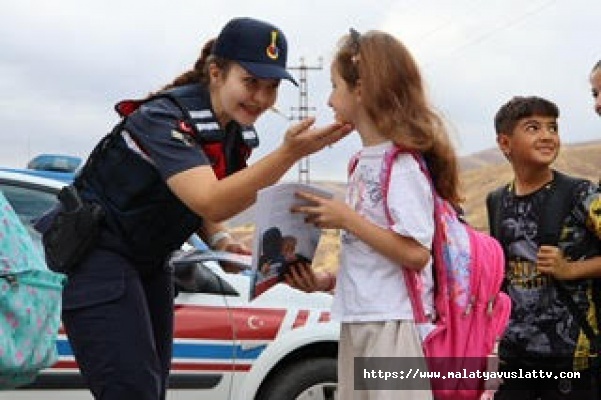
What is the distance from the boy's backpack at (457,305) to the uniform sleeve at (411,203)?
30mm

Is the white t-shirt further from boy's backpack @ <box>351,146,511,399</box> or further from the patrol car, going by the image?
the patrol car

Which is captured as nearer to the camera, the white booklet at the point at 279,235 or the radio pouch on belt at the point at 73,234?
the white booklet at the point at 279,235

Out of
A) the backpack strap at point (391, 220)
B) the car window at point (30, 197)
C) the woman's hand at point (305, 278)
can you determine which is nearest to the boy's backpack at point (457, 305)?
the backpack strap at point (391, 220)

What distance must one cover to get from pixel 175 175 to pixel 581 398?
1.79 metres

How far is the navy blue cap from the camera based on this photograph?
2707 mm

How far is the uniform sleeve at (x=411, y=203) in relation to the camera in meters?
2.45

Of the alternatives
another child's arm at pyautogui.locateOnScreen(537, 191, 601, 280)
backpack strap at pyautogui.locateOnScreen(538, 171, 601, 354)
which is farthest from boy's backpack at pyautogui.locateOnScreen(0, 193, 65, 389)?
backpack strap at pyautogui.locateOnScreen(538, 171, 601, 354)

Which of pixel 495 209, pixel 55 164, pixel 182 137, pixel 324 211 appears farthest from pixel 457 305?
pixel 55 164

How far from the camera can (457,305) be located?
2.51m

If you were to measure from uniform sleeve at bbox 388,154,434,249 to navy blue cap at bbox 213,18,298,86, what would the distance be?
0.50 metres

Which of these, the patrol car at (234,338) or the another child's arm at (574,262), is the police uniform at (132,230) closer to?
the another child's arm at (574,262)

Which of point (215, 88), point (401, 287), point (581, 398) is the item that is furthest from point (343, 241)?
point (581, 398)

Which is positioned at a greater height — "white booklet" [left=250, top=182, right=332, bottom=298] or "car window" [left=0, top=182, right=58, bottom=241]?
"white booklet" [left=250, top=182, right=332, bottom=298]

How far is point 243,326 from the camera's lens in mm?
4797
